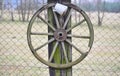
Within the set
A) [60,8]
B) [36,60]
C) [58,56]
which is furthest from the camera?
[36,60]

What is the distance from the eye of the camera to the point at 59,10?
1785 millimetres

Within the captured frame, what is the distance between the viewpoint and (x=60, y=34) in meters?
1.87

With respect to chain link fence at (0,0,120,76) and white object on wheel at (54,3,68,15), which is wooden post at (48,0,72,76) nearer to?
white object on wheel at (54,3,68,15)

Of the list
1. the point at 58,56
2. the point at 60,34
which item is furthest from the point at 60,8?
the point at 58,56

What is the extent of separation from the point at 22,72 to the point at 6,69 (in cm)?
23

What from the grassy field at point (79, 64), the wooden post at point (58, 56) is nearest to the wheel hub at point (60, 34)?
the wooden post at point (58, 56)

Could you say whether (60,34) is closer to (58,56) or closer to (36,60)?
(58,56)

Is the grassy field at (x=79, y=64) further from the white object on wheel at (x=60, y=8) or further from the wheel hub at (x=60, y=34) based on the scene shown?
the white object on wheel at (x=60, y=8)

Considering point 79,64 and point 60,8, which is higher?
point 60,8

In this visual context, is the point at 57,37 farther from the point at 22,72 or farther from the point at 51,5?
the point at 22,72

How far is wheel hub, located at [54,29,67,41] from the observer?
186 cm

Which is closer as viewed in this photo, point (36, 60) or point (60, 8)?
point (60, 8)

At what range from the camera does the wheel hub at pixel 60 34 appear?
1.86 metres

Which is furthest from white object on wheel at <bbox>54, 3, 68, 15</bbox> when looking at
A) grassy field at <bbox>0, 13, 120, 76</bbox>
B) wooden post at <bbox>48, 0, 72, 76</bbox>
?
grassy field at <bbox>0, 13, 120, 76</bbox>
